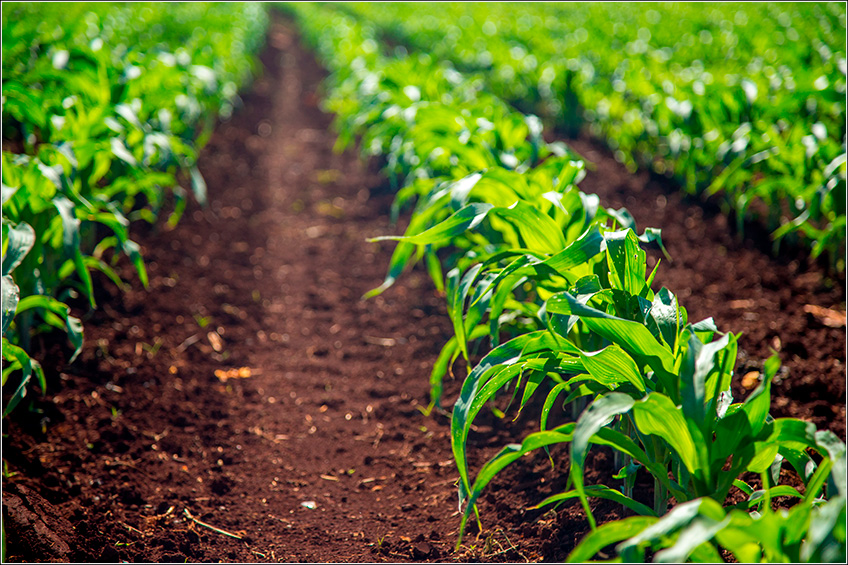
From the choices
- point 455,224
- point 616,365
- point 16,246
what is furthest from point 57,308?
point 616,365

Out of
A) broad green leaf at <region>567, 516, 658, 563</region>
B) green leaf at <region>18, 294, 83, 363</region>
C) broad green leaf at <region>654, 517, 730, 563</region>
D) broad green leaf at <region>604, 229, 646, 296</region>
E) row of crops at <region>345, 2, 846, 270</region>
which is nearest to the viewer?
broad green leaf at <region>654, 517, 730, 563</region>

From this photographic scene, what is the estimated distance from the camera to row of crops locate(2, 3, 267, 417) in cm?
205

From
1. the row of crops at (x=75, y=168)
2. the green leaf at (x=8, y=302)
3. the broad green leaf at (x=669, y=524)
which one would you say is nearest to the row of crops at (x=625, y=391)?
the broad green leaf at (x=669, y=524)

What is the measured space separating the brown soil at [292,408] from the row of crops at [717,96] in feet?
1.29

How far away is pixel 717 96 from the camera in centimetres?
412

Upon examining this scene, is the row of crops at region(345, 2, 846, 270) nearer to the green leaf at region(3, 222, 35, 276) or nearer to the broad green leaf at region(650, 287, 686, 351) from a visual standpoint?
the broad green leaf at region(650, 287, 686, 351)

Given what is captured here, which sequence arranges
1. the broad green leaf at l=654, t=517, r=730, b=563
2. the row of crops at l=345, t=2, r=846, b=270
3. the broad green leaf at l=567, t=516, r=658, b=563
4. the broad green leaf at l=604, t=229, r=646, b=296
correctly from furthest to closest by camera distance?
the row of crops at l=345, t=2, r=846, b=270 < the broad green leaf at l=604, t=229, r=646, b=296 < the broad green leaf at l=567, t=516, r=658, b=563 < the broad green leaf at l=654, t=517, r=730, b=563

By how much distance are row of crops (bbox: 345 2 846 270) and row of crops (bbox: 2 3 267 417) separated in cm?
276

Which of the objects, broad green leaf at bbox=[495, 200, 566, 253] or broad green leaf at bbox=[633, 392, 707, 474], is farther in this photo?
broad green leaf at bbox=[495, 200, 566, 253]

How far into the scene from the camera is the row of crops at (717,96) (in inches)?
127

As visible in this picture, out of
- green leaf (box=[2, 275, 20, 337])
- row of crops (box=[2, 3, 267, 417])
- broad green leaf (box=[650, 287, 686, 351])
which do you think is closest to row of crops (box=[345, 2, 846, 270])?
broad green leaf (box=[650, 287, 686, 351])

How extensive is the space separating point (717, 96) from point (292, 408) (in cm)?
345

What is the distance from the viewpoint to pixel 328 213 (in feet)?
15.7

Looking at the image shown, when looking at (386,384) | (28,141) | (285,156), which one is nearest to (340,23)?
Answer: (285,156)
